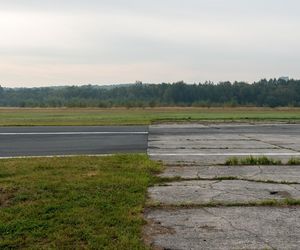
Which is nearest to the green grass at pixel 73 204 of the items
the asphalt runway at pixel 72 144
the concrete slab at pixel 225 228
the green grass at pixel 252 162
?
Answer: the concrete slab at pixel 225 228

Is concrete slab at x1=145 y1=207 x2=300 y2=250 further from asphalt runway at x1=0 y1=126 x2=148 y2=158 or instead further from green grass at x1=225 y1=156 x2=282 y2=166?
asphalt runway at x1=0 y1=126 x2=148 y2=158

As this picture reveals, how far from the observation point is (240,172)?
28.7 ft

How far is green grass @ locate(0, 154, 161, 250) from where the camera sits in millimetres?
4562

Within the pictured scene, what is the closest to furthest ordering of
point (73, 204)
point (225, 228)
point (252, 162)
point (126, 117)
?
point (225, 228) < point (73, 204) < point (252, 162) < point (126, 117)

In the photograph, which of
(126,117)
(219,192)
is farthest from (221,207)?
(126,117)

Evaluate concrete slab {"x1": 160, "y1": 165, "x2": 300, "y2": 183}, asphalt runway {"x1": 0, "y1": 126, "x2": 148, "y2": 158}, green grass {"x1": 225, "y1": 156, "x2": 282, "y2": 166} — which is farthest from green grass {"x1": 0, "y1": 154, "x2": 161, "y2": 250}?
asphalt runway {"x1": 0, "y1": 126, "x2": 148, "y2": 158}

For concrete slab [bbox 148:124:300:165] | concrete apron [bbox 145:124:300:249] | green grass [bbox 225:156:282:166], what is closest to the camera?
concrete apron [bbox 145:124:300:249]

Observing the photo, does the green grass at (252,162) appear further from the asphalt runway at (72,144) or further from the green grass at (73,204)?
the asphalt runway at (72,144)

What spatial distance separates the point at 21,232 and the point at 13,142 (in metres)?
11.1

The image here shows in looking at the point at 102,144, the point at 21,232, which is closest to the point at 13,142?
the point at 102,144

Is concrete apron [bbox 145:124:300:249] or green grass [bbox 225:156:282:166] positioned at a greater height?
green grass [bbox 225:156:282:166]

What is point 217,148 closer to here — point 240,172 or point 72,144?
point 240,172

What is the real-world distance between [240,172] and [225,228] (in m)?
3.86

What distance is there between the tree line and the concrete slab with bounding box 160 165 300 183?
5203 centimetres
